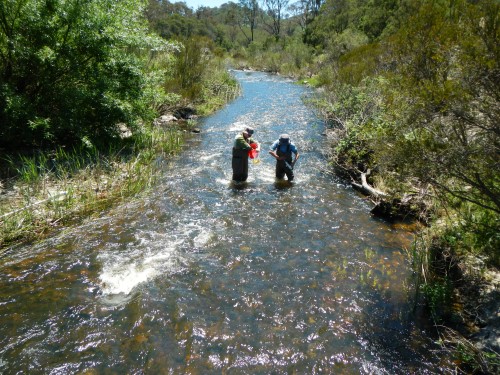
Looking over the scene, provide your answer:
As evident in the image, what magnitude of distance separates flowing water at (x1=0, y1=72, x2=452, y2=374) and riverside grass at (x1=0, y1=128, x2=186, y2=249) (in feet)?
1.41

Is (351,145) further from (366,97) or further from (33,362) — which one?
(33,362)

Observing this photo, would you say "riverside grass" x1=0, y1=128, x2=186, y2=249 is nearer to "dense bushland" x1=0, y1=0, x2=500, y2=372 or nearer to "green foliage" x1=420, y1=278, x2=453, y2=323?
"dense bushland" x1=0, y1=0, x2=500, y2=372

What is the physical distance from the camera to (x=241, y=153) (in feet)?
30.4

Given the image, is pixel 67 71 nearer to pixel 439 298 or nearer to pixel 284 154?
pixel 284 154

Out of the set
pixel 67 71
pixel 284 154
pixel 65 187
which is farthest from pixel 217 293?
pixel 67 71

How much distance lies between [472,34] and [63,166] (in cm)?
855

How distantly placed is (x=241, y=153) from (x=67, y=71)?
5035mm

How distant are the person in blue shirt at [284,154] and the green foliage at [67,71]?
14.4 feet

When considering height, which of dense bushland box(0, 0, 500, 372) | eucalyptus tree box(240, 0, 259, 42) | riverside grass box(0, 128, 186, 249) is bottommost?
riverside grass box(0, 128, 186, 249)

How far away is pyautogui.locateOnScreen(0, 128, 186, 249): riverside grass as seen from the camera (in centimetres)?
637

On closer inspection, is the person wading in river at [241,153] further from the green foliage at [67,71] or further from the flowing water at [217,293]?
the green foliage at [67,71]

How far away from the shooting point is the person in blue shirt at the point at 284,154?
9422mm

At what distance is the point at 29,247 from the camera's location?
6.05 m

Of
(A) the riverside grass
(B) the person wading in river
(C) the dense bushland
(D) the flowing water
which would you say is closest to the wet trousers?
(B) the person wading in river
